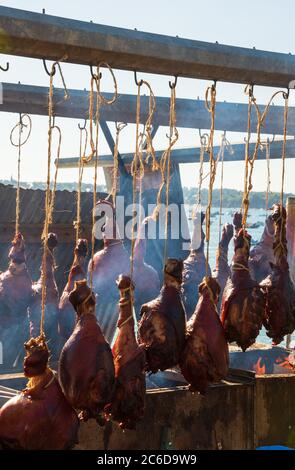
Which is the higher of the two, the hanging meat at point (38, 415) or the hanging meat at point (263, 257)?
the hanging meat at point (263, 257)

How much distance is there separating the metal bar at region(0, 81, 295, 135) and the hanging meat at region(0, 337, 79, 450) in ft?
10.8

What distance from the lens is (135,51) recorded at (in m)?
3.79

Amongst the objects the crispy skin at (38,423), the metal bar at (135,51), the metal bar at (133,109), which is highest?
the metal bar at (133,109)

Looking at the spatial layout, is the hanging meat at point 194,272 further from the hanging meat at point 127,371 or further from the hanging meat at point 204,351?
the hanging meat at point 127,371

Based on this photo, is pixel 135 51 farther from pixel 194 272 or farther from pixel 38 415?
pixel 194 272

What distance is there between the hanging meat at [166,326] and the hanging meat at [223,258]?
1915 millimetres

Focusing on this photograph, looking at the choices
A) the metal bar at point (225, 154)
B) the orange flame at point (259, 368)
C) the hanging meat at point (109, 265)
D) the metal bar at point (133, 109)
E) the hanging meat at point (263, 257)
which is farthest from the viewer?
the metal bar at point (225, 154)

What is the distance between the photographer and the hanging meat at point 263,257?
655cm

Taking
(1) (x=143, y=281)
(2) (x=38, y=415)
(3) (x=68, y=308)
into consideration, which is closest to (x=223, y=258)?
(1) (x=143, y=281)

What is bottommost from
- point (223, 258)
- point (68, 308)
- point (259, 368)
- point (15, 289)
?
point (259, 368)

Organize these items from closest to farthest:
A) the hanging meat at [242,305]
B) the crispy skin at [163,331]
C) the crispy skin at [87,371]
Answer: the crispy skin at [87,371] → the crispy skin at [163,331] → the hanging meat at [242,305]

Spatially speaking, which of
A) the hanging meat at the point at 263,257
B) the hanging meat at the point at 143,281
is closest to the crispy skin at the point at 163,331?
the hanging meat at the point at 143,281

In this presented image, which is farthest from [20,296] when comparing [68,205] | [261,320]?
[68,205]

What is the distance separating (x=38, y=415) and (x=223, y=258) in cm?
334
